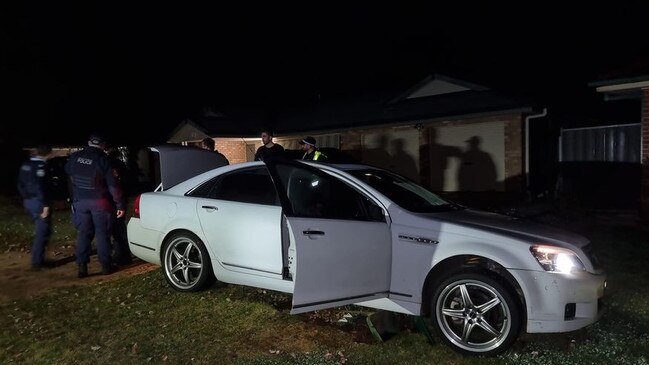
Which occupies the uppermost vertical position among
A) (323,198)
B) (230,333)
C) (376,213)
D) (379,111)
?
(379,111)

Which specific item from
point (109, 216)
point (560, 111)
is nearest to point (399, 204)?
point (109, 216)

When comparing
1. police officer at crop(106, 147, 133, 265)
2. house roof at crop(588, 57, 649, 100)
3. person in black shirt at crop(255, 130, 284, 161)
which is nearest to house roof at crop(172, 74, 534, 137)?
house roof at crop(588, 57, 649, 100)

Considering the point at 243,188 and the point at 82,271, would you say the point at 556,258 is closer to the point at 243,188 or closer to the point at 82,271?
the point at 243,188

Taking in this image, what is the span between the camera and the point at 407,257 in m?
4.32

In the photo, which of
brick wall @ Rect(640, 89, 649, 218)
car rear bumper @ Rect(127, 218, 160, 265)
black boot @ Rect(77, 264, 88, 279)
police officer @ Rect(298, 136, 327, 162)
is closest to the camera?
car rear bumper @ Rect(127, 218, 160, 265)

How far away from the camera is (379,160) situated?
645 inches

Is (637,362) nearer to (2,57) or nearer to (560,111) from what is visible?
(560,111)

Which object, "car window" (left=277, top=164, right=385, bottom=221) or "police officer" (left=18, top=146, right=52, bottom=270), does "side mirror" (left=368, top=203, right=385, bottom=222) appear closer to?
"car window" (left=277, top=164, right=385, bottom=221)

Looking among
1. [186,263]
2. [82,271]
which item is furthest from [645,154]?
[82,271]

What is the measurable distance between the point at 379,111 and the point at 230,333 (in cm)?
1300

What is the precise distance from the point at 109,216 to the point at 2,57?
15976mm

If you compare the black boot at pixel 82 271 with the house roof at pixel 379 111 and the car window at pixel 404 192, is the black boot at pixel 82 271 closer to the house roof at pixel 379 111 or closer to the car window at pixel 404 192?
the car window at pixel 404 192

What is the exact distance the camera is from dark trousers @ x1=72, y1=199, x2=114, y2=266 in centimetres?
641

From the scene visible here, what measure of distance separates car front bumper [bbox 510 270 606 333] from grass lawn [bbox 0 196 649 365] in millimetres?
286
